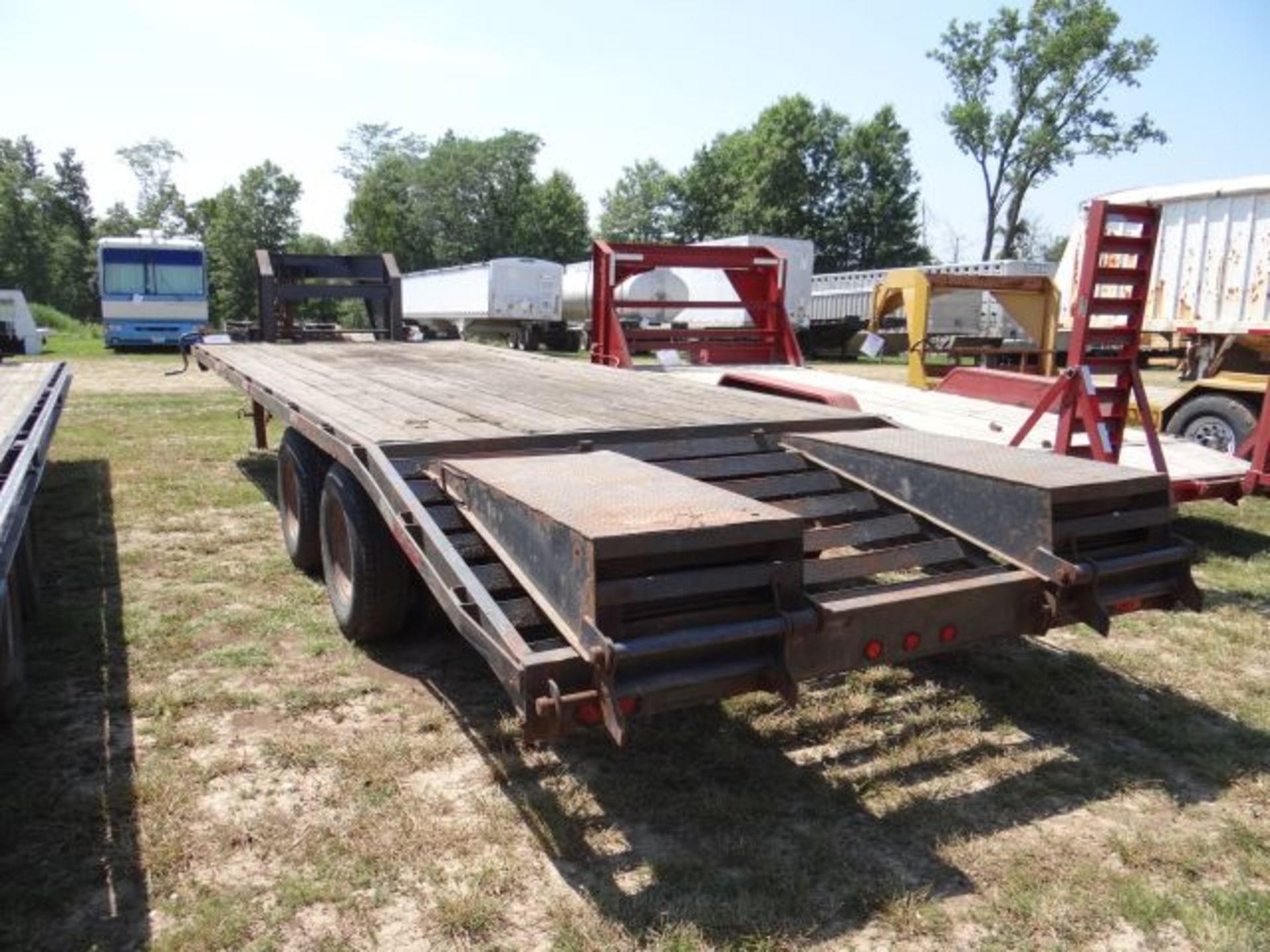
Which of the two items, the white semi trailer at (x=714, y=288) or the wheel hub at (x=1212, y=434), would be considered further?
the white semi trailer at (x=714, y=288)

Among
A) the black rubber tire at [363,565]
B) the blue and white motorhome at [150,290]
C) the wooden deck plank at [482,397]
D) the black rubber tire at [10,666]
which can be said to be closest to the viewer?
the black rubber tire at [10,666]

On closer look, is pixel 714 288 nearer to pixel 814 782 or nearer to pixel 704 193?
pixel 814 782

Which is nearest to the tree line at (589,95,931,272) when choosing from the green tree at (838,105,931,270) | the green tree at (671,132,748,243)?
the green tree at (838,105,931,270)

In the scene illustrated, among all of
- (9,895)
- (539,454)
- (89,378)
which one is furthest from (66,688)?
(89,378)

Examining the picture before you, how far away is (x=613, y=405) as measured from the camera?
17.2ft

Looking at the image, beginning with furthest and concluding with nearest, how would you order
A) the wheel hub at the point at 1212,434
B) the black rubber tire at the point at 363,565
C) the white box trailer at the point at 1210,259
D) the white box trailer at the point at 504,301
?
the white box trailer at the point at 504,301, the white box trailer at the point at 1210,259, the wheel hub at the point at 1212,434, the black rubber tire at the point at 363,565

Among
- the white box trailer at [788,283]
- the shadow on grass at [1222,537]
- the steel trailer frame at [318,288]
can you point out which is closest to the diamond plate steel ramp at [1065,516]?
the shadow on grass at [1222,537]

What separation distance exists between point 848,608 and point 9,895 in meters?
2.54

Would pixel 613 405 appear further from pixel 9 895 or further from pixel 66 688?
pixel 9 895

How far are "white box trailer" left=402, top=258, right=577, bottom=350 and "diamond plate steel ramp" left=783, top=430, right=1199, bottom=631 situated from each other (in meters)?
23.8

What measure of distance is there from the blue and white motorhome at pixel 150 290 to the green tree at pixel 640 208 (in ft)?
141

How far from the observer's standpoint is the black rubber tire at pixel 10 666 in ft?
10.8

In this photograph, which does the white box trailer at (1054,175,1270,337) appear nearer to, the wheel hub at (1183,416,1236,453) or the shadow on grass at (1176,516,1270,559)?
the wheel hub at (1183,416,1236,453)

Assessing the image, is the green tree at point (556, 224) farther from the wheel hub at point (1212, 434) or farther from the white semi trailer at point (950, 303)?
the wheel hub at point (1212, 434)
